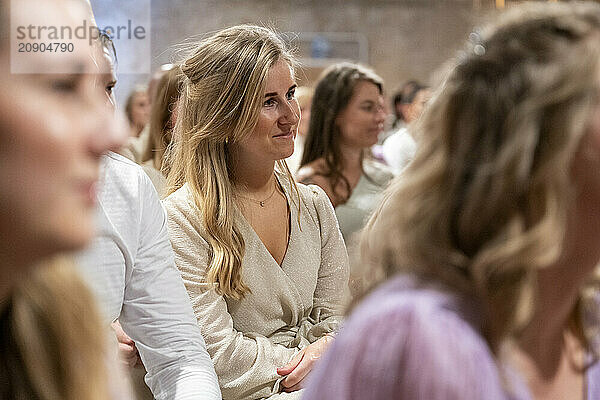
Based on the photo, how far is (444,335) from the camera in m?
0.81

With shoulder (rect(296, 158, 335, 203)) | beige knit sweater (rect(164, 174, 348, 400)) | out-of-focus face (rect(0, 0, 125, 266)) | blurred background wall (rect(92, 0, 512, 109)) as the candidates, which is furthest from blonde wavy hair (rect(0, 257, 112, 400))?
blurred background wall (rect(92, 0, 512, 109))

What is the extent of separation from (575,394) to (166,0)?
25.1 ft

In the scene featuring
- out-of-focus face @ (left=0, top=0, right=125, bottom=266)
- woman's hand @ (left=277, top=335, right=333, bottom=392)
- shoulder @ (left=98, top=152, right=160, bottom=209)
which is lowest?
woman's hand @ (left=277, top=335, right=333, bottom=392)

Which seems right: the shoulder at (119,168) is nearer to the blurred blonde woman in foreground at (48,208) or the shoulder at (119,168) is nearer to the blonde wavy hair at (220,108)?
the blonde wavy hair at (220,108)

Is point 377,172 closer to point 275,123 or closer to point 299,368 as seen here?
point 275,123

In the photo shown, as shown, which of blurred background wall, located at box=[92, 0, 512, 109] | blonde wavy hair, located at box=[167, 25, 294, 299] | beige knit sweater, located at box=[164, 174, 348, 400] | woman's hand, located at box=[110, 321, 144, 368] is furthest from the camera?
blurred background wall, located at box=[92, 0, 512, 109]

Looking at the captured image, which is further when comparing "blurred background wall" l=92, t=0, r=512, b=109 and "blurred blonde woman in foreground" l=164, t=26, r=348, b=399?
"blurred background wall" l=92, t=0, r=512, b=109

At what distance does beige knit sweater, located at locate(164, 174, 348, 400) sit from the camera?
183 cm

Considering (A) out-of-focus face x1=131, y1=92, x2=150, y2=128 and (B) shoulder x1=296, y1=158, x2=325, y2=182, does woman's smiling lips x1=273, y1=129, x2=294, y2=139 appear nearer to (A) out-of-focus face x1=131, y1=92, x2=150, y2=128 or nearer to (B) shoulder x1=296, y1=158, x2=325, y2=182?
(B) shoulder x1=296, y1=158, x2=325, y2=182

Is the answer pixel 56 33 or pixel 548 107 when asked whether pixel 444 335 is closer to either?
pixel 548 107

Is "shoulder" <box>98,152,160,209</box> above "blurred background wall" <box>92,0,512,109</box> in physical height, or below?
below

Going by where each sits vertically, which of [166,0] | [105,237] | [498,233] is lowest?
[105,237]

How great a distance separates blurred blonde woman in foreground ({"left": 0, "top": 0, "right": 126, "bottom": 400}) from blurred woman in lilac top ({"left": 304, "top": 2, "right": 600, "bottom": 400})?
0.27 meters

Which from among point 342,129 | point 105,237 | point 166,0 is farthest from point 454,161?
point 166,0
